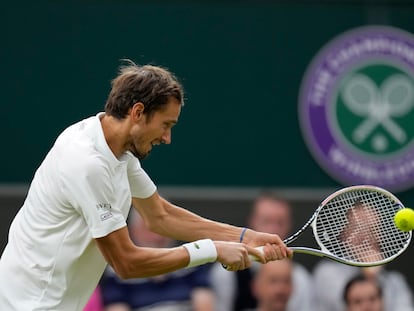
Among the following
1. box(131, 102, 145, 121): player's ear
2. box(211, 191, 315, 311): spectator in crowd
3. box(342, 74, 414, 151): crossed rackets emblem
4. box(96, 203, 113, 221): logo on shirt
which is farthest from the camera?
box(342, 74, 414, 151): crossed rackets emblem

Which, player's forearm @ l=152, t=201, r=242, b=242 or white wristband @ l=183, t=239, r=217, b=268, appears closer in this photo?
white wristband @ l=183, t=239, r=217, b=268

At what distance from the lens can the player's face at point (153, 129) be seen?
5.30m

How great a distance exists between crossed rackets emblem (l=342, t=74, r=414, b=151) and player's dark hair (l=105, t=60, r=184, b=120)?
3868mm

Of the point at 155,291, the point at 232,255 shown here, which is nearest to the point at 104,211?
the point at 232,255

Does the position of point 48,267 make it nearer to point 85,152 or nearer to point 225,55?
point 85,152

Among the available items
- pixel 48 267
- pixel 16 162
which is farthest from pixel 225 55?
pixel 48 267

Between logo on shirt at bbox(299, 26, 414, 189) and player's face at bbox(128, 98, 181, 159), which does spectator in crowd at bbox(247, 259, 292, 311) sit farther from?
player's face at bbox(128, 98, 181, 159)

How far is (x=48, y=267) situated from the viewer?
5281 mm

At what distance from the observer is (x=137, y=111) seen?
17.4 feet

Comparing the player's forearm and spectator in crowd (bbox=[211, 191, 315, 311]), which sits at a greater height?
the player's forearm

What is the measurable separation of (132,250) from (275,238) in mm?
736

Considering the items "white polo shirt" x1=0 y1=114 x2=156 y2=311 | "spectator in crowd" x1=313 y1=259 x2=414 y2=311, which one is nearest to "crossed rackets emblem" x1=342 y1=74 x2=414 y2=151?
"spectator in crowd" x1=313 y1=259 x2=414 y2=311

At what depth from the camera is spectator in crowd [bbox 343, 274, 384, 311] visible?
8.33 meters

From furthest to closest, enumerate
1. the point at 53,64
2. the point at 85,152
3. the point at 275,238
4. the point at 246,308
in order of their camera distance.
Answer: the point at 53,64 < the point at 246,308 < the point at 275,238 < the point at 85,152
